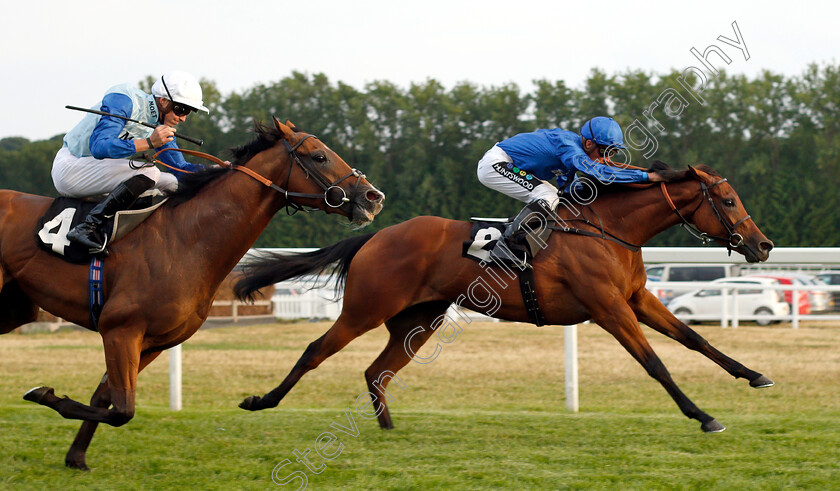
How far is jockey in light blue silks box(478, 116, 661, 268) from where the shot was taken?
5.14 m

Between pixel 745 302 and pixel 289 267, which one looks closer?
pixel 289 267

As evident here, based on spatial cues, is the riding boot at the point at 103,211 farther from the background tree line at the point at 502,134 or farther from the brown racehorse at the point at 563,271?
the background tree line at the point at 502,134

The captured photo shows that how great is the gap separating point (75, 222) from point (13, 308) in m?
0.78

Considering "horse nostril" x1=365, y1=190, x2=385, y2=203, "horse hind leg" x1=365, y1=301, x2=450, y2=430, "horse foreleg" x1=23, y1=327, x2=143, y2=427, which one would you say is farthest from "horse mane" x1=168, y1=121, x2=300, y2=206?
"horse hind leg" x1=365, y1=301, x2=450, y2=430

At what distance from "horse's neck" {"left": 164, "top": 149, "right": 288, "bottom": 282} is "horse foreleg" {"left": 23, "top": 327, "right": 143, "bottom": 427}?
48 cm

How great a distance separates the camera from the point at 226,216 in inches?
162

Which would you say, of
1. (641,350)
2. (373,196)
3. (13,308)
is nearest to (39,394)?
(13,308)

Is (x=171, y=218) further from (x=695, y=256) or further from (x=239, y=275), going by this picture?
(x=695, y=256)

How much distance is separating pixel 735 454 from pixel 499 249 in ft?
5.62

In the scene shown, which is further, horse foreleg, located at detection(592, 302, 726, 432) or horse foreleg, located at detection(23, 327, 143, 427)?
horse foreleg, located at detection(592, 302, 726, 432)

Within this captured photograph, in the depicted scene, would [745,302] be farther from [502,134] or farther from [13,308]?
[502,134]

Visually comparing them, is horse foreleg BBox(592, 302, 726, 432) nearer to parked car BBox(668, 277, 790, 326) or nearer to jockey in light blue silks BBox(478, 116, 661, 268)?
jockey in light blue silks BBox(478, 116, 661, 268)

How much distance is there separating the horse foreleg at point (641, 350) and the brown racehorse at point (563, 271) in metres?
0.01

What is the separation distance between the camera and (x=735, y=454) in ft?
14.2
